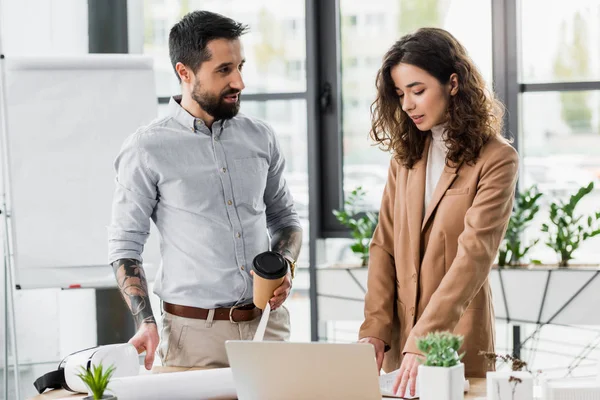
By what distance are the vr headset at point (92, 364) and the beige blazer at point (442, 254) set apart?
62 centimetres

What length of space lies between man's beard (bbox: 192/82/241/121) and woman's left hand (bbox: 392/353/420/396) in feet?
2.90

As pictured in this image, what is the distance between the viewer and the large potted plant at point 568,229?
399cm

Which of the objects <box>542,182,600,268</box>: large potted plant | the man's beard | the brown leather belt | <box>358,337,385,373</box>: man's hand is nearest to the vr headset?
the brown leather belt

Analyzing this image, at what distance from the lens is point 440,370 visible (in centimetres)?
163

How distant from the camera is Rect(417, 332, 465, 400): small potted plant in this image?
5.34 ft

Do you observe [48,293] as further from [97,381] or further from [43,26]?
[97,381]

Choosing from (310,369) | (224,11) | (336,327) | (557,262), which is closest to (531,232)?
(557,262)

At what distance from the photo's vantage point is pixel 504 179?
2.12 metres

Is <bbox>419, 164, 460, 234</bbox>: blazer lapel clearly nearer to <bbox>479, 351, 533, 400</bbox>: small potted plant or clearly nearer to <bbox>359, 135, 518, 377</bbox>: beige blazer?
<bbox>359, 135, 518, 377</bbox>: beige blazer

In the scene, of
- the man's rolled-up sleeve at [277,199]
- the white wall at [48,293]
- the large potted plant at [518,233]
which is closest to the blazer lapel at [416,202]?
the man's rolled-up sleeve at [277,199]

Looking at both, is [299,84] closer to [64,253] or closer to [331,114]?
[331,114]

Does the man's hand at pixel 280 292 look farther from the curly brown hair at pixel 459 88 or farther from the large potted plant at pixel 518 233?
the large potted plant at pixel 518 233

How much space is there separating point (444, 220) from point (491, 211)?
13 cm

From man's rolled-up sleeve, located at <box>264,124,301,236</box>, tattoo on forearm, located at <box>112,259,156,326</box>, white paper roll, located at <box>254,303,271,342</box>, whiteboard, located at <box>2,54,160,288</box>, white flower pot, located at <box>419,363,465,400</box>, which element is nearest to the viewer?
white flower pot, located at <box>419,363,465,400</box>
